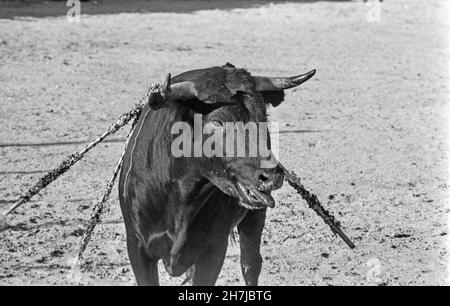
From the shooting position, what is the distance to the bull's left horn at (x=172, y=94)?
5.27 meters

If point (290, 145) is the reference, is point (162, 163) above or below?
above

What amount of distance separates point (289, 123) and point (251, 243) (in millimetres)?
5179

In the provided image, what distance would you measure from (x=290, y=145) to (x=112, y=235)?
10.4ft

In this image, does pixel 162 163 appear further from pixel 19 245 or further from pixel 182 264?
pixel 19 245

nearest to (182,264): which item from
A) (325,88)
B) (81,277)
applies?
(81,277)

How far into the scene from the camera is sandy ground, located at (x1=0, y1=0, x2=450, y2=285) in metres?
7.52

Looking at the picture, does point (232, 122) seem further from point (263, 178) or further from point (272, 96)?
point (272, 96)

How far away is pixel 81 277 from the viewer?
696 cm

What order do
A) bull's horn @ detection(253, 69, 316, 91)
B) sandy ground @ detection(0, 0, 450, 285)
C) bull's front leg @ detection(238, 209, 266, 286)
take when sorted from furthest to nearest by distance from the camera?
sandy ground @ detection(0, 0, 450, 285) → bull's front leg @ detection(238, 209, 266, 286) → bull's horn @ detection(253, 69, 316, 91)

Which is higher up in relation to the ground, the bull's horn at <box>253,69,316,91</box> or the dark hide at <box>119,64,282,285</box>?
the bull's horn at <box>253,69,316,91</box>

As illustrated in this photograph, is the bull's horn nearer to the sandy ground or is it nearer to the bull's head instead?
the bull's head

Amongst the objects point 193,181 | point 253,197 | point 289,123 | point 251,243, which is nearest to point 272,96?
point 193,181

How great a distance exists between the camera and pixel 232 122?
16.9ft

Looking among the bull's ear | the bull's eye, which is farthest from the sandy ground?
the bull's eye
